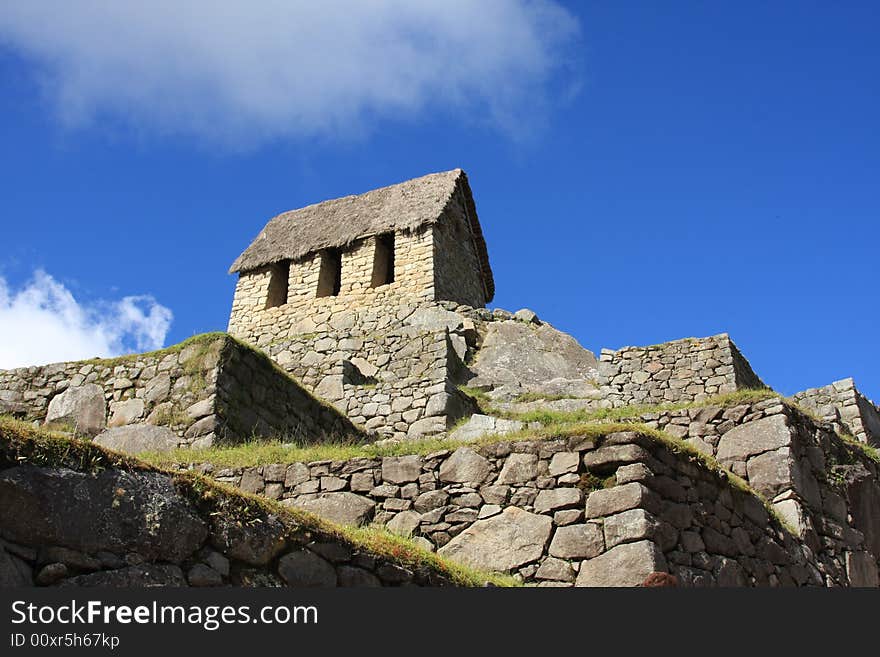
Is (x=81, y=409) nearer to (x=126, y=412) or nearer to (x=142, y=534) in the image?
(x=126, y=412)

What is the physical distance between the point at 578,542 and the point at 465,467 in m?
1.22

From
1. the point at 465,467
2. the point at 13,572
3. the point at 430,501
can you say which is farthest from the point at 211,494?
the point at 465,467

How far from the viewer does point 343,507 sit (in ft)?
24.1

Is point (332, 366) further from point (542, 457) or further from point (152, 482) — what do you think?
point (152, 482)

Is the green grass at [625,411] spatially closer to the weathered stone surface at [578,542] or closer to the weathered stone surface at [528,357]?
the weathered stone surface at [528,357]

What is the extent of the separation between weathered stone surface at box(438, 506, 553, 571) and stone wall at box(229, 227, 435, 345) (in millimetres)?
11096

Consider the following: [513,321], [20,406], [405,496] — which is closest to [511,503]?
[405,496]

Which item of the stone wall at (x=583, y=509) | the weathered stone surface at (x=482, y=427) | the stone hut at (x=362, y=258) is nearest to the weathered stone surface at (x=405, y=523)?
the stone wall at (x=583, y=509)

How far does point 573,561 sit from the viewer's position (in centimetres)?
638

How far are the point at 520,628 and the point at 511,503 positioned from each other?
2.57 meters

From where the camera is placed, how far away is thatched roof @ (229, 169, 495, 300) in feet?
63.4

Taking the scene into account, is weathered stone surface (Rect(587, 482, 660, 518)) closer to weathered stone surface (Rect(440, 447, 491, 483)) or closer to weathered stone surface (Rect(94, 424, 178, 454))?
weathered stone surface (Rect(440, 447, 491, 483))

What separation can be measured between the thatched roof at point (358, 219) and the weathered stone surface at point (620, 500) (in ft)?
42.0

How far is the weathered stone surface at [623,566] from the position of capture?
608 centimetres
